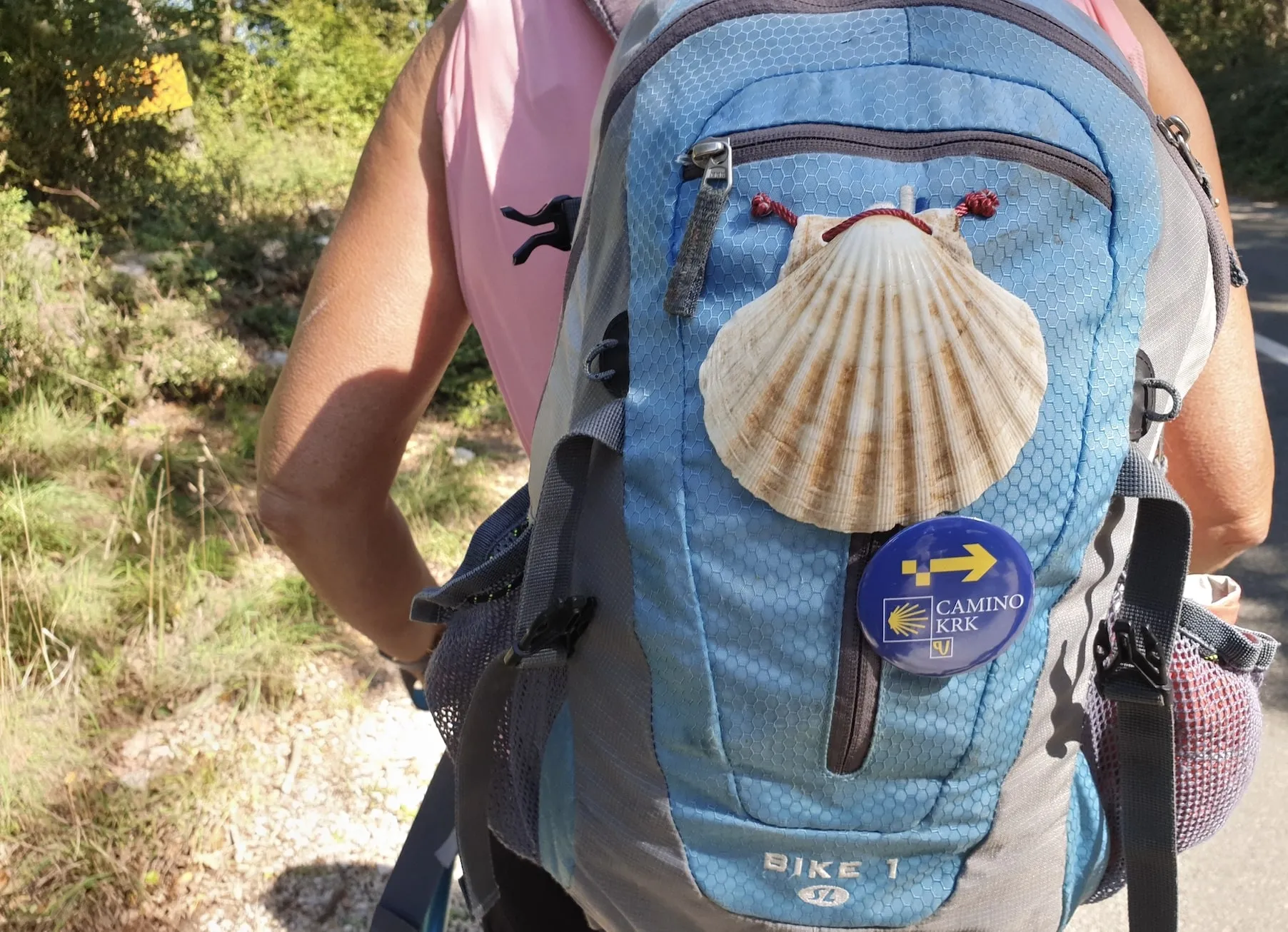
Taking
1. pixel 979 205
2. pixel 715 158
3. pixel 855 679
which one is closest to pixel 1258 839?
pixel 855 679

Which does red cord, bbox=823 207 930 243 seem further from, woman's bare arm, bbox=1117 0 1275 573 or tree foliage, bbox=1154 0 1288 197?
tree foliage, bbox=1154 0 1288 197

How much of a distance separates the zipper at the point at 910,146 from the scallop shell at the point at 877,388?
0.18 ft

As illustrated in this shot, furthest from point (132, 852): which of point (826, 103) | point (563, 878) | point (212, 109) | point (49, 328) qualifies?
point (212, 109)

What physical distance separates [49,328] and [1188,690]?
412 centimetres

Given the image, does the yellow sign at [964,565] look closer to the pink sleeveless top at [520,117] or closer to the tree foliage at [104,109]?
the pink sleeveless top at [520,117]

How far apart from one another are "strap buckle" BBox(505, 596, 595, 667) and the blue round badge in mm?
226

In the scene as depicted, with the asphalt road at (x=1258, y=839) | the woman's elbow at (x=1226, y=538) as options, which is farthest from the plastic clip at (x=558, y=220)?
the asphalt road at (x=1258, y=839)

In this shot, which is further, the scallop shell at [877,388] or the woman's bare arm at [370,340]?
the woman's bare arm at [370,340]

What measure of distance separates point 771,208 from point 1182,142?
0.41 m

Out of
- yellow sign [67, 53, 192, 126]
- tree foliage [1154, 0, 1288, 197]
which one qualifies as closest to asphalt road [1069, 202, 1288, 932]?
yellow sign [67, 53, 192, 126]

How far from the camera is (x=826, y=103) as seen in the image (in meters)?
0.72

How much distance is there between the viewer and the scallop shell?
26.9 inches

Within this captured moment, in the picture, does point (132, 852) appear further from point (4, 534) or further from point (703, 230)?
point (703, 230)

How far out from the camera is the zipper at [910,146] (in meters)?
0.71
